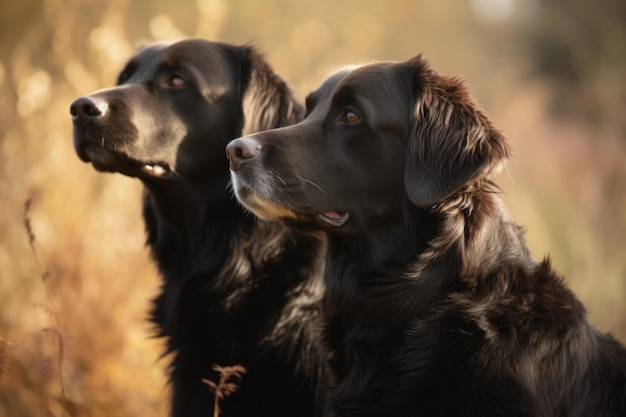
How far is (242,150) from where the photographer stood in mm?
3014

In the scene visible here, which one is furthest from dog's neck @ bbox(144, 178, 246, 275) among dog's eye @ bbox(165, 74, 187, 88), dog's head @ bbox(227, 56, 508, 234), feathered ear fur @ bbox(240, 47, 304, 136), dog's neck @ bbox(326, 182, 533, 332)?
dog's neck @ bbox(326, 182, 533, 332)

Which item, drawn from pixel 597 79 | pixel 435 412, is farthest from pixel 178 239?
pixel 597 79

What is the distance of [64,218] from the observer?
17.8 ft

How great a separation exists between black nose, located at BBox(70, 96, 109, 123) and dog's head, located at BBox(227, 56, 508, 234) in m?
0.95

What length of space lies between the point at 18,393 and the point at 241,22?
9.14 metres

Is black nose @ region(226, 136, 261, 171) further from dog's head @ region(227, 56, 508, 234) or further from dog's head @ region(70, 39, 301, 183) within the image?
dog's head @ region(70, 39, 301, 183)

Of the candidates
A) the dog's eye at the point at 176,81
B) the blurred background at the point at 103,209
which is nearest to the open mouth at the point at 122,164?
the dog's eye at the point at 176,81

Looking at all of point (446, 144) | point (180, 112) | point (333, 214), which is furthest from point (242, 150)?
point (180, 112)

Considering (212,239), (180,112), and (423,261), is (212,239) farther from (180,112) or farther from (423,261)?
(423,261)

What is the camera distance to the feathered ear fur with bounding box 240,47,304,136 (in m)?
3.89

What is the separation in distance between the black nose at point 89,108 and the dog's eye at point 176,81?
37 cm

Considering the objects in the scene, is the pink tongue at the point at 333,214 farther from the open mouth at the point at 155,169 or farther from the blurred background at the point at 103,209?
the blurred background at the point at 103,209

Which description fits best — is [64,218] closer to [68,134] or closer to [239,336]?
[68,134]

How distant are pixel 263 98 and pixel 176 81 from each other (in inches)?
18.0
